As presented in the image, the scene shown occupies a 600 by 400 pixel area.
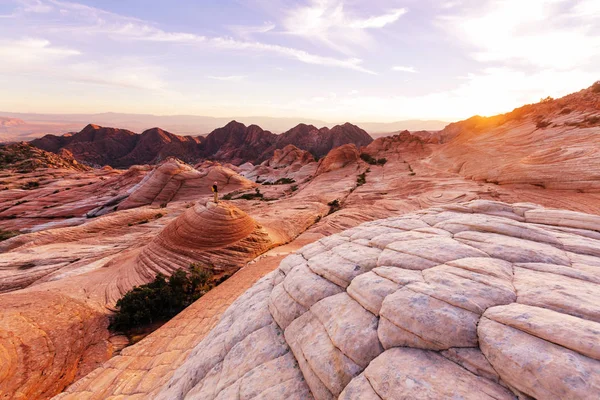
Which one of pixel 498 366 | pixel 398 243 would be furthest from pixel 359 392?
pixel 398 243

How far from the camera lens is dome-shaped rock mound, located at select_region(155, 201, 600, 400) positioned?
3355 mm

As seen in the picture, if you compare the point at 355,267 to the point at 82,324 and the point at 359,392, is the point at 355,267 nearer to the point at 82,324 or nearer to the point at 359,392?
the point at 359,392

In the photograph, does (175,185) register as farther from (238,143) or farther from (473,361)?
(238,143)

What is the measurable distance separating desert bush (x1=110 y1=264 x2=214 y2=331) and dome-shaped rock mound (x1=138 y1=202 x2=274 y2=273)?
1826 millimetres

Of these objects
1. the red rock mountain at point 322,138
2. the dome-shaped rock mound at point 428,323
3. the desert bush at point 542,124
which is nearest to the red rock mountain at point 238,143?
the red rock mountain at point 322,138

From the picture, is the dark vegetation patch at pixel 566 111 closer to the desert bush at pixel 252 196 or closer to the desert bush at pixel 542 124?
the desert bush at pixel 542 124

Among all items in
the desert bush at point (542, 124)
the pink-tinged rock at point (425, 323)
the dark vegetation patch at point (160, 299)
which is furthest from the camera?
the desert bush at point (542, 124)

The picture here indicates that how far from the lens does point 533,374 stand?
122 inches

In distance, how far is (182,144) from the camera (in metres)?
140

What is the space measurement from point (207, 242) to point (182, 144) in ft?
452

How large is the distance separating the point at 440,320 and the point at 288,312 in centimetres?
368

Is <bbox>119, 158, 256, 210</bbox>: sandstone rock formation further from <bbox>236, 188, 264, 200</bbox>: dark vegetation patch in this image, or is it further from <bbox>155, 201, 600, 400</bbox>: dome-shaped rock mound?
<bbox>155, 201, 600, 400</bbox>: dome-shaped rock mound

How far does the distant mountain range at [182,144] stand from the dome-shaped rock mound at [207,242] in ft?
341

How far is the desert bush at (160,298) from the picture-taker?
41.1ft
